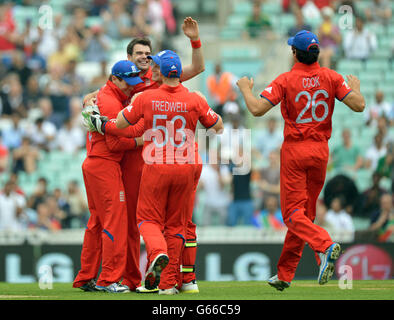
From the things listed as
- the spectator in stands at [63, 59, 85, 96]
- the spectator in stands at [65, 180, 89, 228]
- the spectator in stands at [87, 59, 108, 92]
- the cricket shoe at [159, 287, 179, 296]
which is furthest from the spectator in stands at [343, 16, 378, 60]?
the cricket shoe at [159, 287, 179, 296]

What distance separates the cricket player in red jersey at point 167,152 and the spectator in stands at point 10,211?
7162mm

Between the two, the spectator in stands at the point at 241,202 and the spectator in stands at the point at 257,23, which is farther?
the spectator in stands at the point at 257,23

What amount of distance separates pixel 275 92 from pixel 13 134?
10.0m

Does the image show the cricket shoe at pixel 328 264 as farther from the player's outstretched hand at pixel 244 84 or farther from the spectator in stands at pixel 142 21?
the spectator in stands at pixel 142 21

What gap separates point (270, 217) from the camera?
1522 cm

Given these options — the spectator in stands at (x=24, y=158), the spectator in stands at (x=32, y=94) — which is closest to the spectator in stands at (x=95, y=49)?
the spectator in stands at (x=32, y=94)

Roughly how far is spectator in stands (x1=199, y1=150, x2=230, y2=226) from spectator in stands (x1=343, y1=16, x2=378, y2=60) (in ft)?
15.8

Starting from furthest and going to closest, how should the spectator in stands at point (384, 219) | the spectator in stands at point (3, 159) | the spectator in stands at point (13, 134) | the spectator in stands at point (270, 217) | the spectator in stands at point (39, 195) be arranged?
the spectator in stands at point (13, 134), the spectator in stands at point (3, 159), the spectator in stands at point (39, 195), the spectator in stands at point (270, 217), the spectator in stands at point (384, 219)

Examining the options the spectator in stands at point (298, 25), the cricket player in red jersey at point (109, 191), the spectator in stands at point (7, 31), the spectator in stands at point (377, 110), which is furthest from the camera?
the spectator in stands at point (7, 31)

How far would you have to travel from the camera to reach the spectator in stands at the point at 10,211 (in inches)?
615

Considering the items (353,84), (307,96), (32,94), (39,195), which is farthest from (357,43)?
(307,96)

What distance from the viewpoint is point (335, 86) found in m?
9.06

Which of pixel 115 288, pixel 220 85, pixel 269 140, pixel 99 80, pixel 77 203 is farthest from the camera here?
pixel 99 80

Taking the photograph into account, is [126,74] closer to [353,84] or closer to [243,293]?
[353,84]
